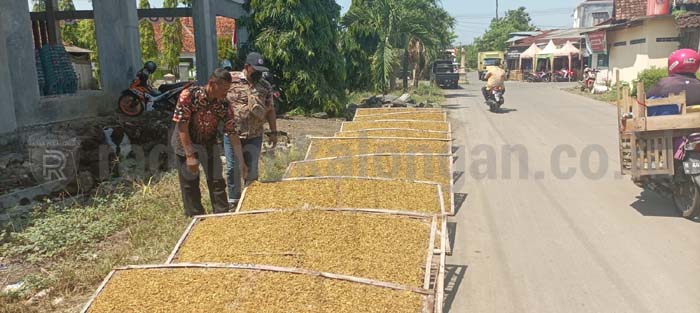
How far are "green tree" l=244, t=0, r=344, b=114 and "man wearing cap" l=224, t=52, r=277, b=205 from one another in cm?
783

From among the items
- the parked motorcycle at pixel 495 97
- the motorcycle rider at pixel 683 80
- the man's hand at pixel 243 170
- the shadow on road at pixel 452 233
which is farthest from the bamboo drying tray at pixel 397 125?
the parked motorcycle at pixel 495 97

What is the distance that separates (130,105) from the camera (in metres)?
10.6

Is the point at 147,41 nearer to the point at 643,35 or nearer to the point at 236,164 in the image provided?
the point at 643,35

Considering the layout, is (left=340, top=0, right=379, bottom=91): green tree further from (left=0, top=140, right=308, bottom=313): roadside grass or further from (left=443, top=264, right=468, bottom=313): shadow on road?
(left=443, top=264, right=468, bottom=313): shadow on road

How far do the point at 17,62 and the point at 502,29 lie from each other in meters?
69.0

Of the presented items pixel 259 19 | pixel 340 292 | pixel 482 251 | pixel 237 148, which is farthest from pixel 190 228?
pixel 259 19

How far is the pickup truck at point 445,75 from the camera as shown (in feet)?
102

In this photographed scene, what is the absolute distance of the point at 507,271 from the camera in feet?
14.3

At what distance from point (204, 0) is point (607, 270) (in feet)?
41.6

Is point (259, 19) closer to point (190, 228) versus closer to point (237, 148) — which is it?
point (237, 148)

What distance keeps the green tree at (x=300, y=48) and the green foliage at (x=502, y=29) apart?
55335 mm

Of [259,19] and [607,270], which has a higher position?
[259,19]

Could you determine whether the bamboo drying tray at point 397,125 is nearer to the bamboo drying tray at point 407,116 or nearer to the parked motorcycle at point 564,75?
the bamboo drying tray at point 407,116

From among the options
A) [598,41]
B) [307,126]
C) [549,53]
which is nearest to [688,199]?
[307,126]
